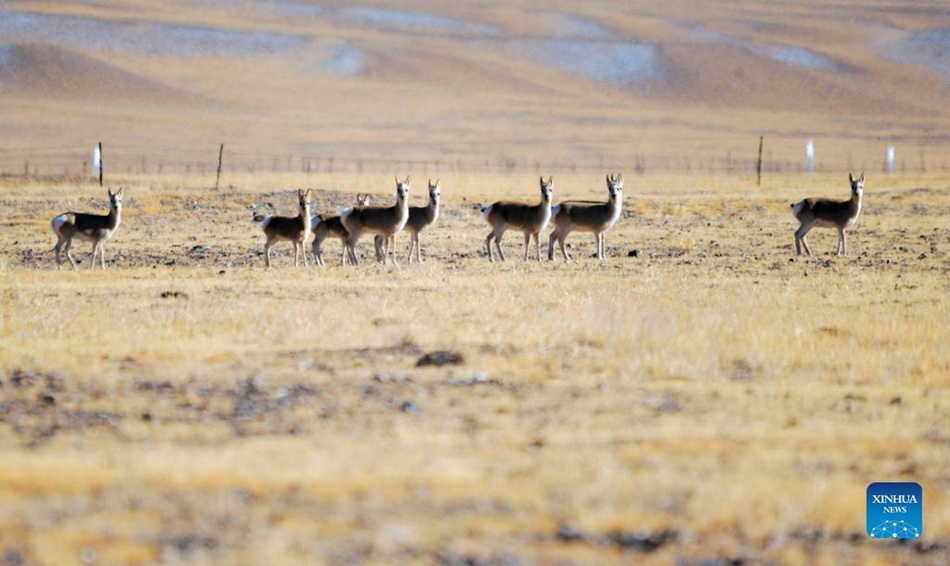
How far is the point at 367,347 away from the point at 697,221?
21995 millimetres

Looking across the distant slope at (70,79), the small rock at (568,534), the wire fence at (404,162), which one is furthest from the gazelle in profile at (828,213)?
the distant slope at (70,79)

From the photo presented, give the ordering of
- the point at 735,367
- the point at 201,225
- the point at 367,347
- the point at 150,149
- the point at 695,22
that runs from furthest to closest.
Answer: the point at 695,22, the point at 150,149, the point at 201,225, the point at 367,347, the point at 735,367

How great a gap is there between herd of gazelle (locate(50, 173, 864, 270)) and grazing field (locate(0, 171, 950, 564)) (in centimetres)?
169

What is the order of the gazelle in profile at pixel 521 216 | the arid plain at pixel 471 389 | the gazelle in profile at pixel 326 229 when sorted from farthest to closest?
the gazelle in profile at pixel 521 216
the gazelle in profile at pixel 326 229
the arid plain at pixel 471 389

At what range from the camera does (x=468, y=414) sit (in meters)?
Answer: 10.4

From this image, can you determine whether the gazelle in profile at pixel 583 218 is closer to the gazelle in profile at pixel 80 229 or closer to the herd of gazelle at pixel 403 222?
the herd of gazelle at pixel 403 222

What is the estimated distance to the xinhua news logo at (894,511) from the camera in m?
7.73

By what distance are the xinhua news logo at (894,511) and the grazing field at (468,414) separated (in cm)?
8

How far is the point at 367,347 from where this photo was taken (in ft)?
44.5

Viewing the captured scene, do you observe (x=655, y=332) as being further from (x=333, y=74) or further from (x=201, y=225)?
(x=333, y=74)

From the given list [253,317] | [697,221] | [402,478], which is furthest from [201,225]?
[402,478]

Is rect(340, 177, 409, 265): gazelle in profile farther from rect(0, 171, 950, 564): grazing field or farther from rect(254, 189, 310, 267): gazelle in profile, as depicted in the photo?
rect(0, 171, 950, 564): grazing field

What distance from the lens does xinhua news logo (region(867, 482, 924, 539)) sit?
25.3 feet

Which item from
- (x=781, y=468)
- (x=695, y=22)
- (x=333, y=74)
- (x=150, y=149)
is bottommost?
(x=781, y=468)
